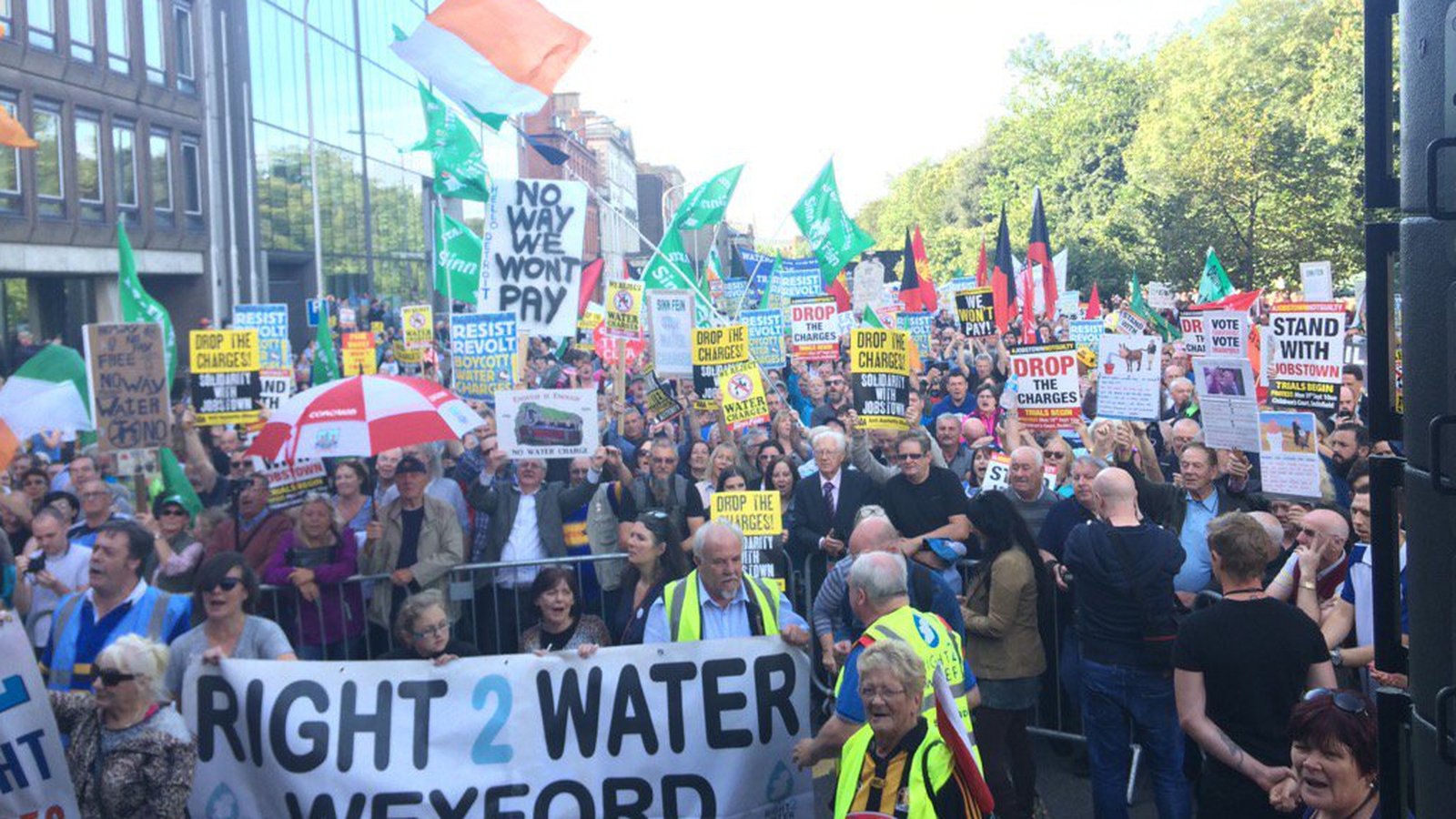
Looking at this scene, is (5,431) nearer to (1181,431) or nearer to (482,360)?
(482,360)

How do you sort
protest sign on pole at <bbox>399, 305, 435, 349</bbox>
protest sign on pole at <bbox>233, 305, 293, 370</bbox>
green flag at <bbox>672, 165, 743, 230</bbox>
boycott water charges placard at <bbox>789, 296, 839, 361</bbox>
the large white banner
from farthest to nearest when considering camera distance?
green flag at <bbox>672, 165, 743, 230</bbox>
protest sign on pole at <bbox>399, 305, 435, 349</bbox>
boycott water charges placard at <bbox>789, 296, 839, 361</bbox>
protest sign on pole at <bbox>233, 305, 293, 370</bbox>
the large white banner

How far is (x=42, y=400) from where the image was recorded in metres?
10.6

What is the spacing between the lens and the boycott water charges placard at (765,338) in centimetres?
1677

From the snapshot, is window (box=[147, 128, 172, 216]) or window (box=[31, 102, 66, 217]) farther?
window (box=[147, 128, 172, 216])

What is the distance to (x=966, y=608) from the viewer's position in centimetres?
708

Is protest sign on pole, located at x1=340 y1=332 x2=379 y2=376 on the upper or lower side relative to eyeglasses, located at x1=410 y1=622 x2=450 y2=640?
upper

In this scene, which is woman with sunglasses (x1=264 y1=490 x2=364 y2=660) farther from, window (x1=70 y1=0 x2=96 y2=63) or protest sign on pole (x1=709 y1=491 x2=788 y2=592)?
window (x1=70 y1=0 x2=96 y2=63)

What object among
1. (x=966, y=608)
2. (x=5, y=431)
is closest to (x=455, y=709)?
(x=966, y=608)

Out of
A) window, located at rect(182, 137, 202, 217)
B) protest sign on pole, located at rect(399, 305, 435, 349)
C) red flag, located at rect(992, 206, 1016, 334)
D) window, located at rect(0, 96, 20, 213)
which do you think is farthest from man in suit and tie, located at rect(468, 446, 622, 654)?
window, located at rect(182, 137, 202, 217)

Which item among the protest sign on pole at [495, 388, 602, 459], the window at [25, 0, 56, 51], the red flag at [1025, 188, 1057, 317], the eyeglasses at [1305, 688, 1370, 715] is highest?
the window at [25, 0, 56, 51]

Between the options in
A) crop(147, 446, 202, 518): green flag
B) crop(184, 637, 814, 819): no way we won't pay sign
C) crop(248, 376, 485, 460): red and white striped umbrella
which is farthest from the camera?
crop(147, 446, 202, 518): green flag

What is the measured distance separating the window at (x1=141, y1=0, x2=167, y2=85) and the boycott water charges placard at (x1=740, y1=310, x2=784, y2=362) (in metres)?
23.8

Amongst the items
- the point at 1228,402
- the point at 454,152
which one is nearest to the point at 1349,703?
the point at 1228,402

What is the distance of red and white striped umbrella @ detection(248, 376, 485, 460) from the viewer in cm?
858
